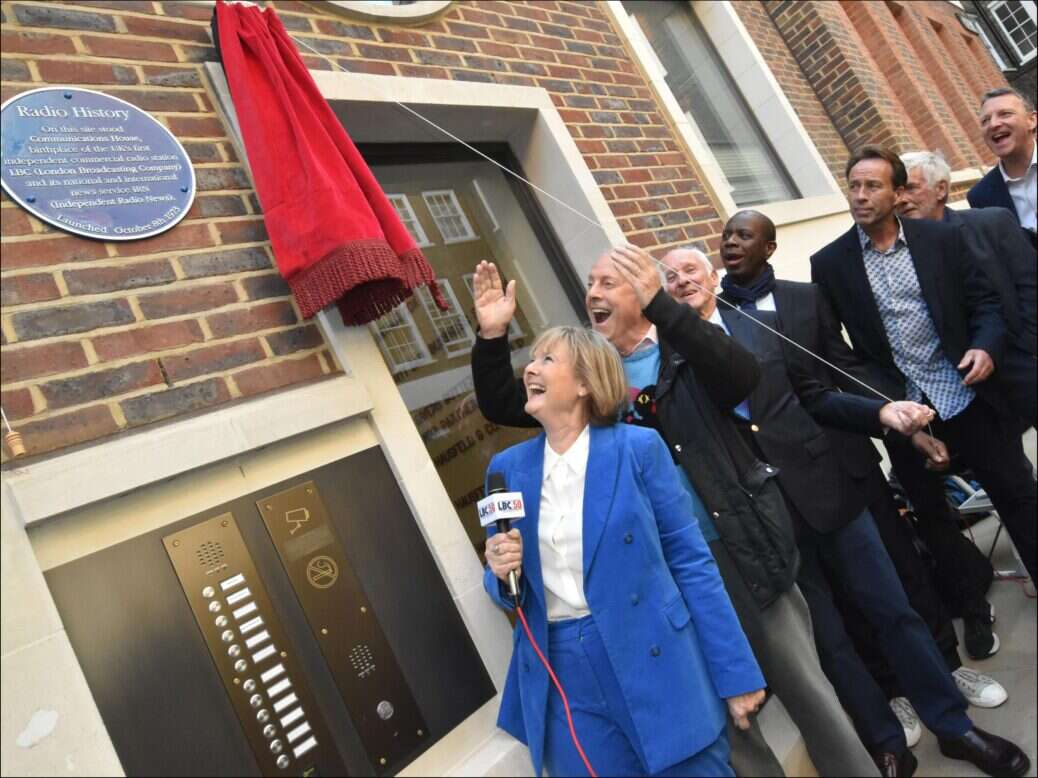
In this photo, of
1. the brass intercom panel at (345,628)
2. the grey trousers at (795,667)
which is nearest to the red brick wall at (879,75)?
the grey trousers at (795,667)

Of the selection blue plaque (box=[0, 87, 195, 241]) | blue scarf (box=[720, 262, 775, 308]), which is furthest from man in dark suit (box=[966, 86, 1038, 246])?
blue plaque (box=[0, 87, 195, 241])

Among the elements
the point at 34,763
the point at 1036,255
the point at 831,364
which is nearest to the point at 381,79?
the point at 831,364

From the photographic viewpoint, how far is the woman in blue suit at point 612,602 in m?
1.97

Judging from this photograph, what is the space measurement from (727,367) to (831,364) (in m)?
0.92

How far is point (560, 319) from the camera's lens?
158 inches

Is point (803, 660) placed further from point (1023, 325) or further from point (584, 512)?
point (1023, 325)

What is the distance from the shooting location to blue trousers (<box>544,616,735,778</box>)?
2000 mm

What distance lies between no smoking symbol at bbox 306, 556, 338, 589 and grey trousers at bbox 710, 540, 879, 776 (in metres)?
1.25

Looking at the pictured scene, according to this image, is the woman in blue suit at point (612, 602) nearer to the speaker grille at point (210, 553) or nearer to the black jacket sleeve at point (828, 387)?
the speaker grille at point (210, 553)

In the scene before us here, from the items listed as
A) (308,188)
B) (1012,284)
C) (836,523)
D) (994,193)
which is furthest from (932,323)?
(308,188)

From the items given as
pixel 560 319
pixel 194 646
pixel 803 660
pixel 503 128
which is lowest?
pixel 803 660

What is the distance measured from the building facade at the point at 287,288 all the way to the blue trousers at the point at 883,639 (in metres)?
1.25

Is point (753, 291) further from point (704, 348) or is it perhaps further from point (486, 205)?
point (486, 205)

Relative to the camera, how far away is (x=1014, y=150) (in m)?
3.51
